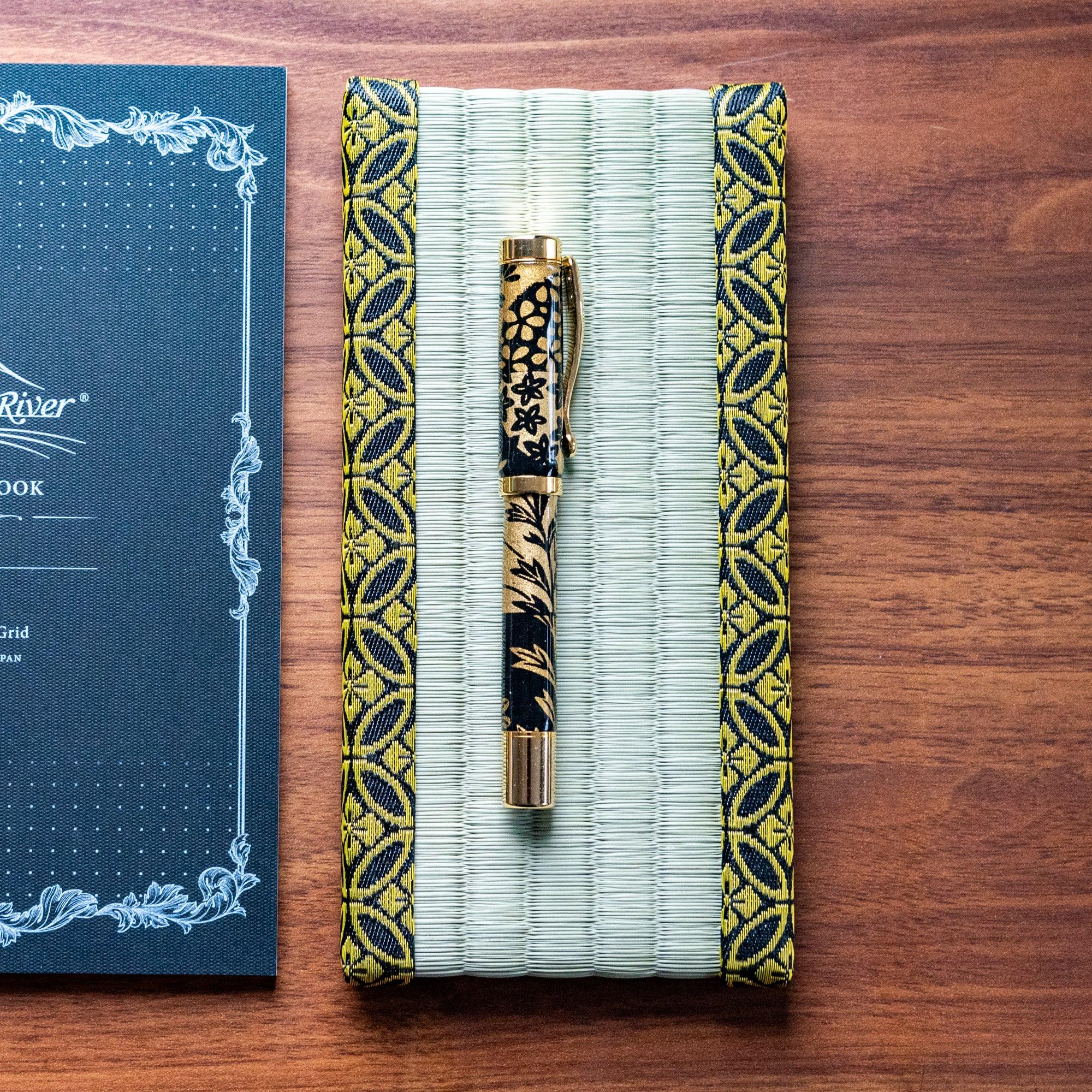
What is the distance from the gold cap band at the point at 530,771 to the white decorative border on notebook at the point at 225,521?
128 mm

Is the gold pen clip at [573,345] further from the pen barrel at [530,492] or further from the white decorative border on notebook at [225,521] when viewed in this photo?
the white decorative border on notebook at [225,521]

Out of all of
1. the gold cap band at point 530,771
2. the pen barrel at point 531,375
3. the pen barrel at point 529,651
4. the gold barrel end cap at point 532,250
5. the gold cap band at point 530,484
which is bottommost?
the gold cap band at point 530,771

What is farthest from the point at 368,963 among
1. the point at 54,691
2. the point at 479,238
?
the point at 479,238

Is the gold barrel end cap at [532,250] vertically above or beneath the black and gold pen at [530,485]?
above

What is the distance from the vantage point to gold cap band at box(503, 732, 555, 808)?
0.46m

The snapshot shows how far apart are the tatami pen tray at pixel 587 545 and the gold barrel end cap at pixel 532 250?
0.07 feet

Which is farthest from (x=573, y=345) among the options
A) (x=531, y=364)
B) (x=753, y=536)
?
(x=753, y=536)

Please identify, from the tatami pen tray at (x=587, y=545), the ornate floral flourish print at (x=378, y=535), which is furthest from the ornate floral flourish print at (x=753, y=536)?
the ornate floral flourish print at (x=378, y=535)

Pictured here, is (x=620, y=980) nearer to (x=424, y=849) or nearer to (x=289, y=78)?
(x=424, y=849)

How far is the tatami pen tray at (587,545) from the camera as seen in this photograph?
0.47 metres

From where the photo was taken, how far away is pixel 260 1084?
1.54 feet

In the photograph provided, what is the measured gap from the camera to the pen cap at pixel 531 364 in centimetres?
46

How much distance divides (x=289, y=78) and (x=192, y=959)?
0.43 metres

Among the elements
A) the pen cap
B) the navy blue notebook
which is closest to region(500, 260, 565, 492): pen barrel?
the pen cap
